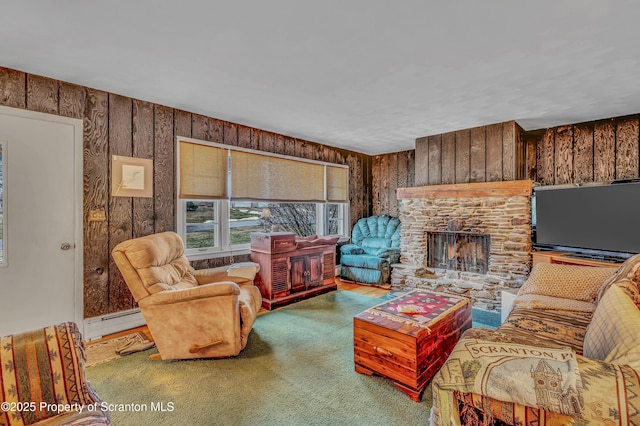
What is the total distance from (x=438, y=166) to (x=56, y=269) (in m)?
4.69

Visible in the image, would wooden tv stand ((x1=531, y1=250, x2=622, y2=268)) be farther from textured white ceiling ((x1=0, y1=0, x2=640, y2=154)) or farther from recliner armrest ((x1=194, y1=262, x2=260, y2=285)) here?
recliner armrest ((x1=194, y1=262, x2=260, y2=285))

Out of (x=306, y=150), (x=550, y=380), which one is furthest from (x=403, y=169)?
(x=550, y=380)

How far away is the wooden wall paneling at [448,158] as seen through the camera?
4332 millimetres

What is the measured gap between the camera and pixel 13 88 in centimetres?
247

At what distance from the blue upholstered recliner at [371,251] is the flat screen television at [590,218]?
6.64 feet

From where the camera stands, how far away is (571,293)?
233 centimetres

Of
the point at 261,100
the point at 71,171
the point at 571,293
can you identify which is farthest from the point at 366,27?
the point at 71,171

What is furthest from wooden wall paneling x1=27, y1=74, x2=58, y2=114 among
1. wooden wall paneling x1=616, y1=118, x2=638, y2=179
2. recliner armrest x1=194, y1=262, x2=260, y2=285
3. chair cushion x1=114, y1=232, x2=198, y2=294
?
wooden wall paneling x1=616, y1=118, x2=638, y2=179

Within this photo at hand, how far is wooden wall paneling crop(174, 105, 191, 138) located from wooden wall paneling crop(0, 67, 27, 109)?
1.22m

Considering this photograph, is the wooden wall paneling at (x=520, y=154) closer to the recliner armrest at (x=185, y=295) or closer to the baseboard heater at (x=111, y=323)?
the recliner armrest at (x=185, y=295)

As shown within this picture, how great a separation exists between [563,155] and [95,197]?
5564 mm

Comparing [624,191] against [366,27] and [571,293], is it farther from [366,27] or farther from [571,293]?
[366,27]

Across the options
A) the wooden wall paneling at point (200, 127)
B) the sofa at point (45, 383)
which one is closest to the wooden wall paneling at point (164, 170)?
the wooden wall paneling at point (200, 127)

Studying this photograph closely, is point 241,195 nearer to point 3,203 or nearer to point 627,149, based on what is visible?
point 3,203
